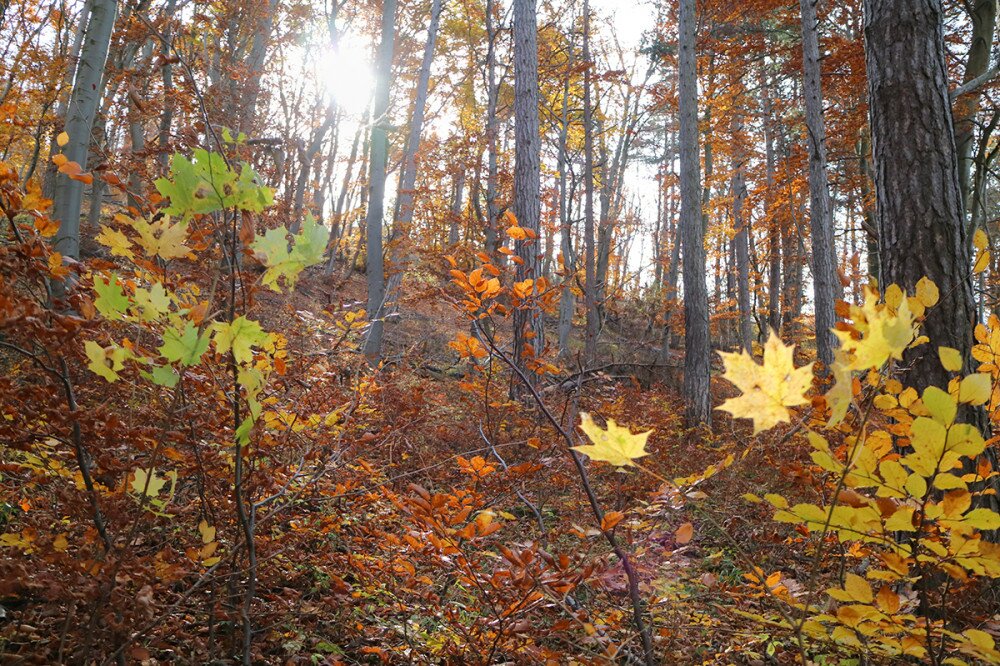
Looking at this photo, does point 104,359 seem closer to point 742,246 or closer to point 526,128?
point 526,128

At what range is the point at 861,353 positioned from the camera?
74 cm

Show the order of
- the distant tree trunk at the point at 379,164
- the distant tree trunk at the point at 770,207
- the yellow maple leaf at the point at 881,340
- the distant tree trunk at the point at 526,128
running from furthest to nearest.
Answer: the distant tree trunk at the point at 770,207, the distant tree trunk at the point at 379,164, the distant tree trunk at the point at 526,128, the yellow maple leaf at the point at 881,340

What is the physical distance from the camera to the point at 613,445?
0.86 meters

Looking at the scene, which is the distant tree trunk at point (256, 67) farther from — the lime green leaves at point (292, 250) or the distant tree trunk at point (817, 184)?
the lime green leaves at point (292, 250)

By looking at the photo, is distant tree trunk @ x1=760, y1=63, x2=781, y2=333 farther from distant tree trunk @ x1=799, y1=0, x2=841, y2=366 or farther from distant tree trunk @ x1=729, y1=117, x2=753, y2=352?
distant tree trunk @ x1=799, y1=0, x2=841, y2=366

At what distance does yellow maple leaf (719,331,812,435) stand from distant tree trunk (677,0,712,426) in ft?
23.1

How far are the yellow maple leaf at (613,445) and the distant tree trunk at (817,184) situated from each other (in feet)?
24.2

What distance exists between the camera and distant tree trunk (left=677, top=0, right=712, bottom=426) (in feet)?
24.4

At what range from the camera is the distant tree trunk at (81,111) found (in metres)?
4.59

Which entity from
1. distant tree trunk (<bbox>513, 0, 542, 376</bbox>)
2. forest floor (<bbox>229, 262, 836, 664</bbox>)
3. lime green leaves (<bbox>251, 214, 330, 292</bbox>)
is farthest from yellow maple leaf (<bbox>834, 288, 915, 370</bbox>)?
distant tree trunk (<bbox>513, 0, 542, 376</bbox>)

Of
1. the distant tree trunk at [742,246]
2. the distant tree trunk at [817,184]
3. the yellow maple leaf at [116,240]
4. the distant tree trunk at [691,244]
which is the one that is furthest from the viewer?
the distant tree trunk at [742,246]

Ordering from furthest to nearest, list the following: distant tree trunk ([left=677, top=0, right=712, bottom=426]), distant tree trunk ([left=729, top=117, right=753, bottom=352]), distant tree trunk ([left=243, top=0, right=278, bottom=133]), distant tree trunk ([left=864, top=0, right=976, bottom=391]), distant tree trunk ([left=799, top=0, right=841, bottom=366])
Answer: distant tree trunk ([left=729, top=117, right=753, bottom=352]) < distant tree trunk ([left=243, top=0, right=278, bottom=133]) < distant tree trunk ([left=677, top=0, right=712, bottom=426]) < distant tree trunk ([left=799, top=0, right=841, bottom=366]) < distant tree trunk ([left=864, top=0, right=976, bottom=391])

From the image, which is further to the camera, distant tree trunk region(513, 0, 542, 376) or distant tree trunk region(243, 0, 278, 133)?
distant tree trunk region(243, 0, 278, 133)

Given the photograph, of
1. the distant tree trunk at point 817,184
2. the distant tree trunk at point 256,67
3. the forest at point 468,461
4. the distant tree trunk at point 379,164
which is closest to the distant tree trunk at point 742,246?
the distant tree trunk at point 817,184
